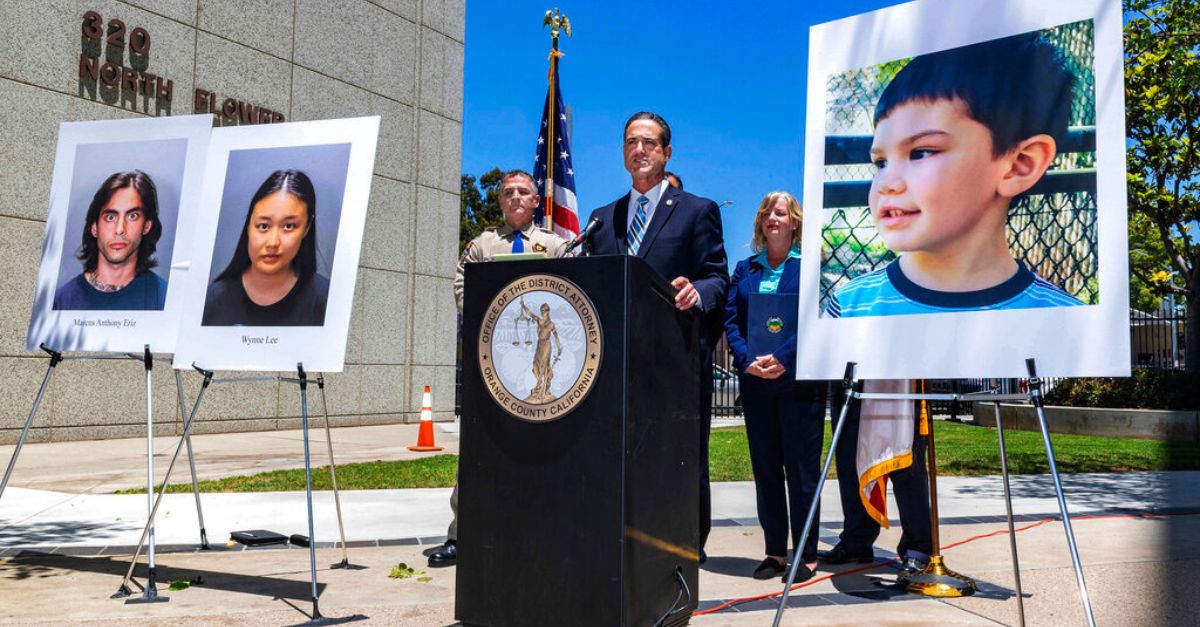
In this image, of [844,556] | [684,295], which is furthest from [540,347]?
[844,556]

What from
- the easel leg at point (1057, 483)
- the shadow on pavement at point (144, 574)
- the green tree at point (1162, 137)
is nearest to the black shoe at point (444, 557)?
the shadow on pavement at point (144, 574)

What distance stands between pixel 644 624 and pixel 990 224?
190 centimetres

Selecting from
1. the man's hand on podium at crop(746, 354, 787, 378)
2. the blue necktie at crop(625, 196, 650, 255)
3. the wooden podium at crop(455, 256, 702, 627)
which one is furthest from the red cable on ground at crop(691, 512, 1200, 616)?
the blue necktie at crop(625, 196, 650, 255)

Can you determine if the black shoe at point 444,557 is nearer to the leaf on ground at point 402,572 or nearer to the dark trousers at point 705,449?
the leaf on ground at point 402,572

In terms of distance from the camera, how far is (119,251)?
5.39 metres

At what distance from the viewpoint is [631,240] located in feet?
15.3

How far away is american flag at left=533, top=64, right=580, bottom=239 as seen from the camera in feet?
27.6

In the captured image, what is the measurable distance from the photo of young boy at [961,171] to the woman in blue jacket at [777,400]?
1344mm

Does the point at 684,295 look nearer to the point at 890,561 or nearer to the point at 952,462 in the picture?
the point at 890,561

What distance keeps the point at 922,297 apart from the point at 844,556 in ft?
8.37

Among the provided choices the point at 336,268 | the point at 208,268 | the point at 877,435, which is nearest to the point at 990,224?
the point at 877,435

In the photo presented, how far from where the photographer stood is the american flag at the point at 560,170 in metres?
8.41

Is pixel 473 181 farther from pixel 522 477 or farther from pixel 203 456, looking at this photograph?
pixel 522 477

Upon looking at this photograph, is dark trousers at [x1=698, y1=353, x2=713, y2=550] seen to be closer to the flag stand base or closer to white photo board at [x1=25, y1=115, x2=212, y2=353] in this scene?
the flag stand base
